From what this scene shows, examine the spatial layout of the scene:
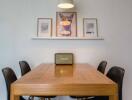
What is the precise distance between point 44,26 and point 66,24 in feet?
1.30

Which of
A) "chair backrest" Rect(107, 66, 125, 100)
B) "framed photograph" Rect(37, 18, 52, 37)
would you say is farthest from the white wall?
"chair backrest" Rect(107, 66, 125, 100)

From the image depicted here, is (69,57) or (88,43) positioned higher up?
(88,43)

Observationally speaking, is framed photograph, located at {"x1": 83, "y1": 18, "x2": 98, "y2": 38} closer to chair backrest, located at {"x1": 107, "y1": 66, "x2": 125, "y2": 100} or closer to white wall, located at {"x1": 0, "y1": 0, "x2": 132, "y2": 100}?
white wall, located at {"x1": 0, "y1": 0, "x2": 132, "y2": 100}

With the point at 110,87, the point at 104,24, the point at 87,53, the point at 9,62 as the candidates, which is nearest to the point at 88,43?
the point at 87,53

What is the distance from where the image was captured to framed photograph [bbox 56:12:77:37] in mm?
3627

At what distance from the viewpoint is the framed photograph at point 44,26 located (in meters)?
3.64

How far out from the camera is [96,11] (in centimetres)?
367

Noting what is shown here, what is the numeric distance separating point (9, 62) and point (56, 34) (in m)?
0.98

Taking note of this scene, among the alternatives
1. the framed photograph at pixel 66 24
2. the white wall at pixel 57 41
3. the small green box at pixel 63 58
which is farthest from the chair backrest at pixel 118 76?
the framed photograph at pixel 66 24

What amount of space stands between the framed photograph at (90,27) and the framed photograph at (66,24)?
0.18 m

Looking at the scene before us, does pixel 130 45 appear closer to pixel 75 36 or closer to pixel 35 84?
pixel 75 36

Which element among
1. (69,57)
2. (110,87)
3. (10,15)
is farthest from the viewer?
(10,15)

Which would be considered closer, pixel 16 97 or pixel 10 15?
pixel 16 97

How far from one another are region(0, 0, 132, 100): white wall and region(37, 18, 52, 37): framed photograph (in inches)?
2.8
